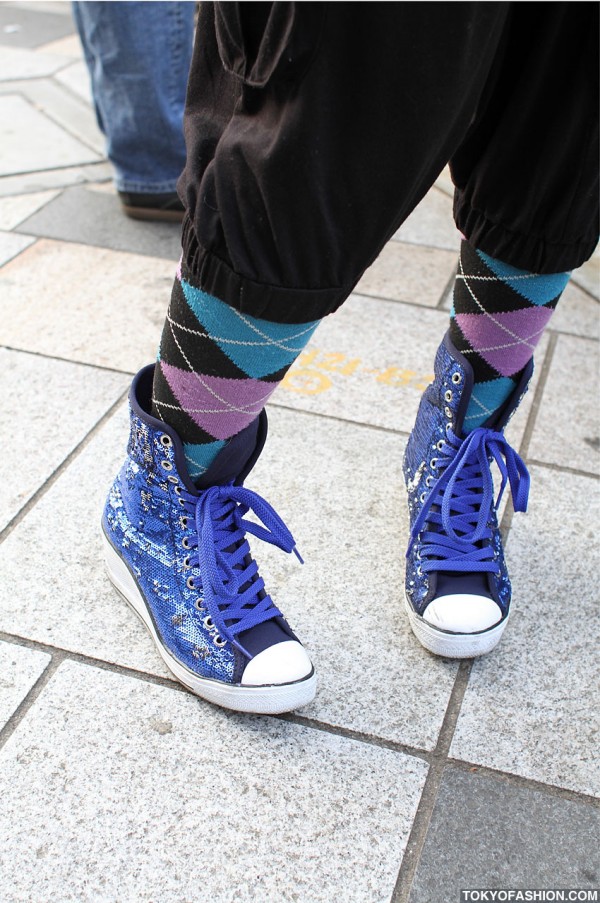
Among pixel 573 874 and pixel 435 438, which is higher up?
pixel 435 438

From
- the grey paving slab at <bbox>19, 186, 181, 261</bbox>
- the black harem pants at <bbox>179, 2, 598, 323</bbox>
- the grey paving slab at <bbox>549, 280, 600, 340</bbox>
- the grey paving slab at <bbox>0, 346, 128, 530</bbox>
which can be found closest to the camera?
the black harem pants at <bbox>179, 2, 598, 323</bbox>

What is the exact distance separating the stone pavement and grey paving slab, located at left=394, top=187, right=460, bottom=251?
2.06 ft

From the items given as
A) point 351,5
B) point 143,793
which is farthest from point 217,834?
point 351,5

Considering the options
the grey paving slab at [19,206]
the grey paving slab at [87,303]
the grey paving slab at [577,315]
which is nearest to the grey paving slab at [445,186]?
the grey paving slab at [577,315]

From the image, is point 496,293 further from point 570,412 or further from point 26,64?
point 26,64

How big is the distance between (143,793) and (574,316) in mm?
1755

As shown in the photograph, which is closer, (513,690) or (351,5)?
(351,5)

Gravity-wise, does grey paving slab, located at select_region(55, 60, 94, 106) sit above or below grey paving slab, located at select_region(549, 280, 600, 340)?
above

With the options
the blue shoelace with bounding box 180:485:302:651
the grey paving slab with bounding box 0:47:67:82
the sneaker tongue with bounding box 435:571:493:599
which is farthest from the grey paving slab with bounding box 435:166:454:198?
the blue shoelace with bounding box 180:485:302:651

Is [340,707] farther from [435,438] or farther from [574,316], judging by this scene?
[574,316]

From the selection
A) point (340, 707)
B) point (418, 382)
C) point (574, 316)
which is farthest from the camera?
point (574, 316)

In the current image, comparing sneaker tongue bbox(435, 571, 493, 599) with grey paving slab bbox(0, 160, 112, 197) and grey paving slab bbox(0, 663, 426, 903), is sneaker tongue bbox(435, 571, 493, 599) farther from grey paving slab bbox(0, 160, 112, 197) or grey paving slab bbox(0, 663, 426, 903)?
grey paving slab bbox(0, 160, 112, 197)

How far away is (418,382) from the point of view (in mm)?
2029

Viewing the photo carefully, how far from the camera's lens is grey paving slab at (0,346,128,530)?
163 centimetres
